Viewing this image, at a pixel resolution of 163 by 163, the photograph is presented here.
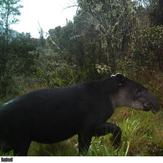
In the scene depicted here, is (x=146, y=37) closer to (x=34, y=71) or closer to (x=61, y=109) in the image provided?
(x=34, y=71)

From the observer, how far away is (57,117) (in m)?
4.73

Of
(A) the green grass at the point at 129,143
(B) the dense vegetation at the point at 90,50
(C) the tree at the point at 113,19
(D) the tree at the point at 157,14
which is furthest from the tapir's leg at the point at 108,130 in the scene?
(D) the tree at the point at 157,14

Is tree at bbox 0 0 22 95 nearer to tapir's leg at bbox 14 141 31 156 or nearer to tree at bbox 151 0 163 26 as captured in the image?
tapir's leg at bbox 14 141 31 156

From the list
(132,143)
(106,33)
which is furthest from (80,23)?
(132,143)

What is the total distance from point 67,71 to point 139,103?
9.23 ft

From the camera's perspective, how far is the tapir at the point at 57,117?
4598 millimetres

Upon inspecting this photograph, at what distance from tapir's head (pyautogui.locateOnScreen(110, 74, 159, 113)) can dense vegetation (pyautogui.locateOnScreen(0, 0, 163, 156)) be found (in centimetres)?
91

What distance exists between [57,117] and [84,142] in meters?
0.34

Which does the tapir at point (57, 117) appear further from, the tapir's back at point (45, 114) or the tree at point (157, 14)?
the tree at point (157, 14)

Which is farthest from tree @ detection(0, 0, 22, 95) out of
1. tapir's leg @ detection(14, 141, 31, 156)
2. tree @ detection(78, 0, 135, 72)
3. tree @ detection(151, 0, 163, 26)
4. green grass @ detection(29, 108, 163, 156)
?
tree @ detection(151, 0, 163, 26)

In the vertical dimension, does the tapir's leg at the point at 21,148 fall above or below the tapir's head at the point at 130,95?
below

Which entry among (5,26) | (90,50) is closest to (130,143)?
(5,26)

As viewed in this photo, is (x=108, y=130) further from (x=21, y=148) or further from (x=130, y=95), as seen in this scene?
(x=21, y=148)

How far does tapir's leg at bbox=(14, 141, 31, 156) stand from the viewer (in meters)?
4.63
